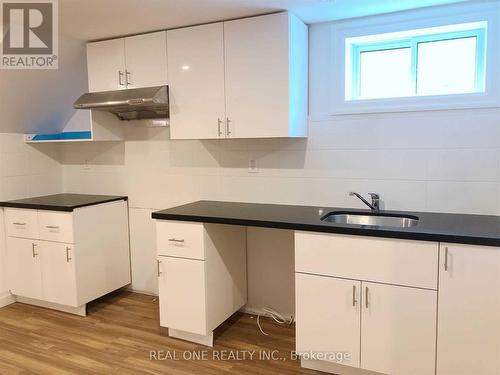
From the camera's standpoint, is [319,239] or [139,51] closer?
[319,239]

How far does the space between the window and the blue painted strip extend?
6.91ft

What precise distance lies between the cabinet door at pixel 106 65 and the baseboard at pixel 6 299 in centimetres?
193

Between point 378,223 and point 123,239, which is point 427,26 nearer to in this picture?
point 378,223

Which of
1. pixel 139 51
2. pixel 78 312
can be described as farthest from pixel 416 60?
pixel 78 312

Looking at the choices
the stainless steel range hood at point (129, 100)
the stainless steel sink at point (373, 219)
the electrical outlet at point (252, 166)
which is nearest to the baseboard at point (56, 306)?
the stainless steel range hood at point (129, 100)

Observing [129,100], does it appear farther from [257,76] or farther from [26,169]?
[26,169]

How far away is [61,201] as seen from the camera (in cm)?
321

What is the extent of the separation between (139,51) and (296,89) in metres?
1.26

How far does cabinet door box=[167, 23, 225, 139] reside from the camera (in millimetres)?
2631

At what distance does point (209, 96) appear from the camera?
2.67 metres

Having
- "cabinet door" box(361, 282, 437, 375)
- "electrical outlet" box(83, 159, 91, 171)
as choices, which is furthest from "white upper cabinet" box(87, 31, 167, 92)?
"cabinet door" box(361, 282, 437, 375)

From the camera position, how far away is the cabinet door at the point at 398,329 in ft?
6.43

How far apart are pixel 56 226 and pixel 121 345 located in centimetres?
108

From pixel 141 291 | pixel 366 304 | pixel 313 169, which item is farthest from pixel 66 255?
pixel 366 304
